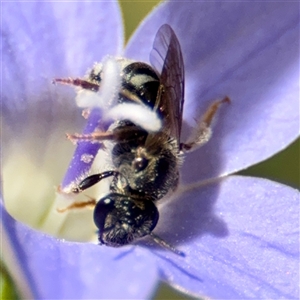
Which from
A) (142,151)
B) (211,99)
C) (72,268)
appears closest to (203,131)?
(211,99)

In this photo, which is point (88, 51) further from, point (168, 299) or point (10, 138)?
point (168, 299)

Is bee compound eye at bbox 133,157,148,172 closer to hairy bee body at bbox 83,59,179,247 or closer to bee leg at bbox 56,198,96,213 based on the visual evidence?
hairy bee body at bbox 83,59,179,247

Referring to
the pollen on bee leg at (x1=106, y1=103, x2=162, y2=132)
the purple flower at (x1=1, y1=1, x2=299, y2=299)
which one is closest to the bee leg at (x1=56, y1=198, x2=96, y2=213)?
the purple flower at (x1=1, y1=1, x2=299, y2=299)

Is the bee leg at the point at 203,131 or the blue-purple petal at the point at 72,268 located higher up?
A: the blue-purple petal at the point at 72,268

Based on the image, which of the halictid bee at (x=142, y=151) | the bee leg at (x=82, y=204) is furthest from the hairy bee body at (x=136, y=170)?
the bee leg at (x=82, y=204)

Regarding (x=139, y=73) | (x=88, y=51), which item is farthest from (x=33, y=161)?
(x=139, y=73)

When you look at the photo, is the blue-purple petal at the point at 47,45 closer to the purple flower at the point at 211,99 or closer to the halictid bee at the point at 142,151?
the purple flower at the point at 211,99

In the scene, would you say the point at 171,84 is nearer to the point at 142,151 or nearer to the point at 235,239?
the point at 142,151
